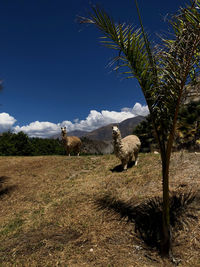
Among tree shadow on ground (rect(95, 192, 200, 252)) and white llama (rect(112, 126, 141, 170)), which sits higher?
white llama (rect(112, 126, 141, 170))

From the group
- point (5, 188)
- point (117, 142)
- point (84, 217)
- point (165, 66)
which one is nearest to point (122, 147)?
point (117, 142)

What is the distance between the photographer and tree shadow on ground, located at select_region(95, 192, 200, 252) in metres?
3.94

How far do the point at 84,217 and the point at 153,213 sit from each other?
2163 millimetres

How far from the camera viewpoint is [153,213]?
14.6 feet

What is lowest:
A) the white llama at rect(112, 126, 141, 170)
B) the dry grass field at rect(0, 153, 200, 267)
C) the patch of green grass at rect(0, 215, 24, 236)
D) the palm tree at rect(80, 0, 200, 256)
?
the patch of green grass at rect(0, 215, 24, 236)

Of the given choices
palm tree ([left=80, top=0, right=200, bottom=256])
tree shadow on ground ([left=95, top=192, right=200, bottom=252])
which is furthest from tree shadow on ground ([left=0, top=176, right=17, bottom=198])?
palm tree ([left=80, top=0, right=200, bottom=256])

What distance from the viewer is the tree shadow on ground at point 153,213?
3941mm

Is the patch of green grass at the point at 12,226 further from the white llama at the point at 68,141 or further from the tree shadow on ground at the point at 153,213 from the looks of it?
the white llama at the point at 68,141

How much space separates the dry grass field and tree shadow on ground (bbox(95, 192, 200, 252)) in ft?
0.27

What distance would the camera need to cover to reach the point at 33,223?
545 centimetres

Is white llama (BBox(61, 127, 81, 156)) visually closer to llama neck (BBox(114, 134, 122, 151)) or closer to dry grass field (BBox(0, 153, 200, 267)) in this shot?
dry grass field (BBox(0, 153, 200, 267))

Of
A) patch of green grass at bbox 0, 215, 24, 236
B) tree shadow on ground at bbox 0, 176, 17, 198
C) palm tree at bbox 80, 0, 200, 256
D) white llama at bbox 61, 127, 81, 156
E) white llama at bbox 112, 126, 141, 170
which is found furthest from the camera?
white llama at bbox 61, 127, 81, 156

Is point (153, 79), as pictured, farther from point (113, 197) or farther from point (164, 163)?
point (113, 197)

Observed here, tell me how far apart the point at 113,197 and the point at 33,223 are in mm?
2893
